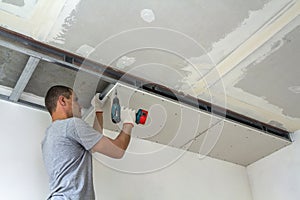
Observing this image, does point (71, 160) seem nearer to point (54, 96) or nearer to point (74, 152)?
point (74, 152)

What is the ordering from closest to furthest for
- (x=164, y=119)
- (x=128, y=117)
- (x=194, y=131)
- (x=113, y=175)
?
(x=128, y=117), (x=113, y=175), (x=164, y=119), (x=194, y=131)

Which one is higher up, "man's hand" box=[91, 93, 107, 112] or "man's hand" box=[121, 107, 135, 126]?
"man's hand" box=[91, 93, 107, 112]

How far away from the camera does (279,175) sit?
3.13 meters

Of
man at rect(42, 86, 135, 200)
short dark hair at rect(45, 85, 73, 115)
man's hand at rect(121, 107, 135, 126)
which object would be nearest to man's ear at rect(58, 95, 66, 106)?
short dark hair at rect(45, 85, 73, 115)

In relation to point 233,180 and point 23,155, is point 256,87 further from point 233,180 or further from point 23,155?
point 23,155

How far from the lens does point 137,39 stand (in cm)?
200

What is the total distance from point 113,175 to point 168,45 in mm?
1066

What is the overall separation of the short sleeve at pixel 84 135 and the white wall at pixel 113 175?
0.55m

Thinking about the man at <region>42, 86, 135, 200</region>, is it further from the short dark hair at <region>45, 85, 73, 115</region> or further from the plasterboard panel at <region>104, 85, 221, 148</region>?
the plasterboard panel at <region>104, 85, 221, 148</region>

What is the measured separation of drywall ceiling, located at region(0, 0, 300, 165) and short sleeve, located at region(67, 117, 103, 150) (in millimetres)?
493

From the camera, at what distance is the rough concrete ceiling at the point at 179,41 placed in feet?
5.87

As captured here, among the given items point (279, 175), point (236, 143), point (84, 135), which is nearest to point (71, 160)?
point (84, 135)

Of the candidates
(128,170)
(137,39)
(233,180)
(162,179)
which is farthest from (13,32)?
(233,180)

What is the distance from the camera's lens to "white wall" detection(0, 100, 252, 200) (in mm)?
2117
